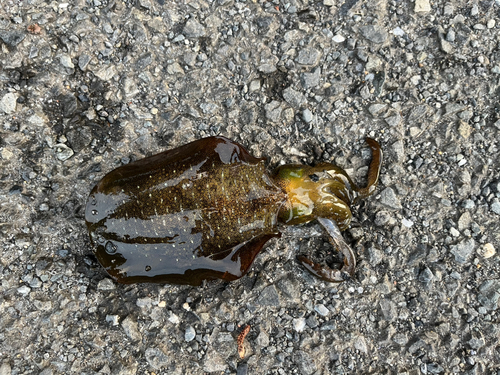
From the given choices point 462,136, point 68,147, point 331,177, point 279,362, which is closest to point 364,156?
point 331,177

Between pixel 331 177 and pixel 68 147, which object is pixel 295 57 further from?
pixel 68 147

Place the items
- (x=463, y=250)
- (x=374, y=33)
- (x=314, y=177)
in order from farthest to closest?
Answer: (x=374, y=33), (x=463, y=250), (x=314, y=177)

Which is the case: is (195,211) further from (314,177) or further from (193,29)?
(193,29)

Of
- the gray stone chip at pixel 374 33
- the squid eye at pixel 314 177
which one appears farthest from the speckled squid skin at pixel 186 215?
the gray stone chip at pixel 374 33

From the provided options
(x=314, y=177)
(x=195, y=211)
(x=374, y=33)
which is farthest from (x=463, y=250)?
(x=195, y=211)

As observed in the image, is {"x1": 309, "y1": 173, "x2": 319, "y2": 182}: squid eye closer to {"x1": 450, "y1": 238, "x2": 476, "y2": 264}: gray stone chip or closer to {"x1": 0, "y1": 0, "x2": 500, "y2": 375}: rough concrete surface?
{"x1": 0, "y1": 0, "x2": 500, "y2": 375}: rough concrete surface

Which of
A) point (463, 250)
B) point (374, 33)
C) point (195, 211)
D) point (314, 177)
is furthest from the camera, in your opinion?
point (374, 33)

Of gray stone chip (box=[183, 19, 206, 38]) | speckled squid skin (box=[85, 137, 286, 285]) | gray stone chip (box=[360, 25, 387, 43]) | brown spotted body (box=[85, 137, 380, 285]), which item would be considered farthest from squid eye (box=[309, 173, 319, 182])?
gray stone chip (box=[183, 19, 206, 38])
